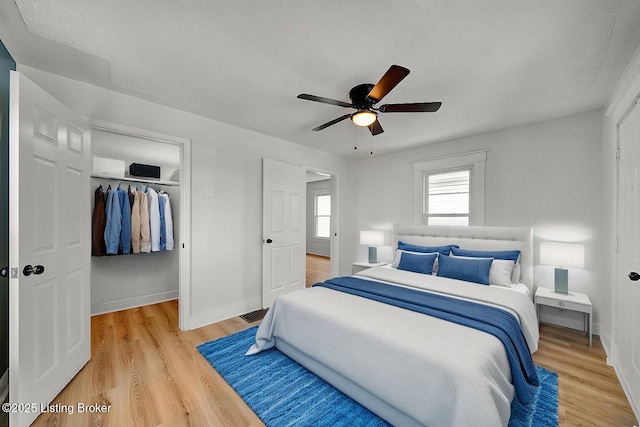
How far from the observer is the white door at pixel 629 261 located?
5.93ft

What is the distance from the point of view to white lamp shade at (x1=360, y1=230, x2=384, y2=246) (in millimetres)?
4574

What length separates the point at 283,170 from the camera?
13.0 ft

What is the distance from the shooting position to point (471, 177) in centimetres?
386

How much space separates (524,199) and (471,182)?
2.22 ft

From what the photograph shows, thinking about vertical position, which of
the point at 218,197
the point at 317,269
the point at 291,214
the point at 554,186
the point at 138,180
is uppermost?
the point at 138,180

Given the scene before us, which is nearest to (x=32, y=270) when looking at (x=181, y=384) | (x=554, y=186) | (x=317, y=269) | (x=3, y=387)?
(x=3, y=387)

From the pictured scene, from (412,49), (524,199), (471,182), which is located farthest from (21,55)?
(524,199)

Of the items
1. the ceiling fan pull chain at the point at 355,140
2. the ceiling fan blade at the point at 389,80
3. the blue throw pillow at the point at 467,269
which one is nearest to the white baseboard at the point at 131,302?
the ceiling fan pull chain at the point at 355,140

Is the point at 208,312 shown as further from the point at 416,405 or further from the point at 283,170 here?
the point at 416,405

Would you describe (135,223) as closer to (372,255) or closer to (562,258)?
(372,255)

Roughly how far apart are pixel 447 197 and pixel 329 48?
3.06 metres

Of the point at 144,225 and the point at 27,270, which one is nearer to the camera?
the point at 27,270

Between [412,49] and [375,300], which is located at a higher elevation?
[412,49]

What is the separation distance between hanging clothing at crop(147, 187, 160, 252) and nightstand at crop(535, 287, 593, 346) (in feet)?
16.0
